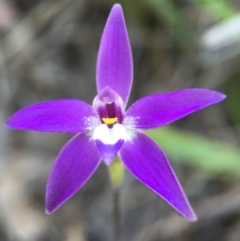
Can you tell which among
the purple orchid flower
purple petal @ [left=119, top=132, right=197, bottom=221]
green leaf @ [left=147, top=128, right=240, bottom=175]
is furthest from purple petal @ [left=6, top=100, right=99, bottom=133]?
green leaf @ [left=147, top=128, right=240, bottom=175]

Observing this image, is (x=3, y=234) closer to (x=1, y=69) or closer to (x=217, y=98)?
(x=1, y=69)

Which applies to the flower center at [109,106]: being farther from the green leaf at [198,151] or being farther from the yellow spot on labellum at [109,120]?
the green leaf at [198,151]

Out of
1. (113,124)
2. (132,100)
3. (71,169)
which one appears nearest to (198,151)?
(132,100)

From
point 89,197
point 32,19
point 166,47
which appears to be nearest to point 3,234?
point 89,197

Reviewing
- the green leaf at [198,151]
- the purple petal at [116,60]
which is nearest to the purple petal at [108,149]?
the purple petal at [116,60]

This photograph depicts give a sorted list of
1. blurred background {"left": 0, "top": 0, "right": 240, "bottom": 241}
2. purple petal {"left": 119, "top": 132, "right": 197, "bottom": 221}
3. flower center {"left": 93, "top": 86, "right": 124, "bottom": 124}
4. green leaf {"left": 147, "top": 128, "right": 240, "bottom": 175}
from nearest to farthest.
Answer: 1. purple petal {"left": 119, "top": 132, "right": 197, "bottom": 221}
2. flower center {"left": 93, "top": 86, "right": 124, "bottom": 124}
3. green leaf {"left": 147, "top": 128, "right": 240, "bottom": 175}
4. blurred background {"left": 0, "top": 0, "right": 240, "bottom": 241}

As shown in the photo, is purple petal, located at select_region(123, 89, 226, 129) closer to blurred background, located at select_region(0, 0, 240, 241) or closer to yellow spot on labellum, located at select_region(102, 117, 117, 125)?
yellow spot on labellum, located at select_region(102, 117, 117, 125)

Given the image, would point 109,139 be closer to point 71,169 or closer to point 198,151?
point 71,169
